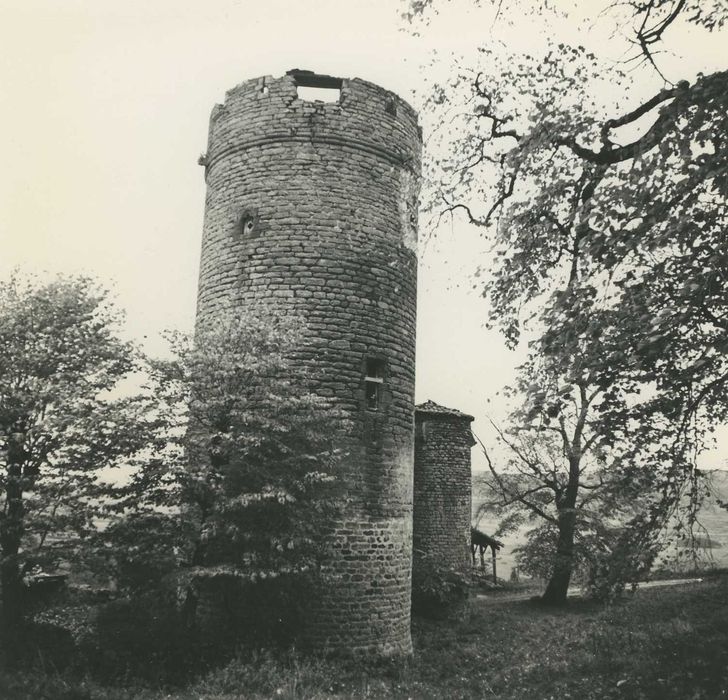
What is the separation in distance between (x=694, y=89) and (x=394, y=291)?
7740mm

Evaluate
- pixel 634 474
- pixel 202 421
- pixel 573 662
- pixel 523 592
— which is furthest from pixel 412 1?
pixel 523 592

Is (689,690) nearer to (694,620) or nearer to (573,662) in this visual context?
(573,662)

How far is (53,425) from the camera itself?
10.5 meters

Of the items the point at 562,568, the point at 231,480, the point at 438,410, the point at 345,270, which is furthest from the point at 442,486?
the point at 231,480

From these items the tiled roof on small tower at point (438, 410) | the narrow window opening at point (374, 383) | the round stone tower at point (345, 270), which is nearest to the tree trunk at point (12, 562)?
the round stone tower at point (345, 270)

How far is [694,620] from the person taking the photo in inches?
536

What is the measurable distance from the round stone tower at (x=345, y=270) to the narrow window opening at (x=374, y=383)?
25mm

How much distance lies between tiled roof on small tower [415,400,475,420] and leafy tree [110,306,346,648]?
11.0 metres

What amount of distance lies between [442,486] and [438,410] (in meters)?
2.57

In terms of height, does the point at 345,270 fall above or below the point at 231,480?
above

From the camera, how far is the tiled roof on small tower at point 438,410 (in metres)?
21.4

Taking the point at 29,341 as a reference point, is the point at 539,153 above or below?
above

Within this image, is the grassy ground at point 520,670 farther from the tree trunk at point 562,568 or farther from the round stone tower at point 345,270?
the tree trunk at point 562,568

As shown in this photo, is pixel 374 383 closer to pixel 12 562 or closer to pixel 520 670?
pixel 520 670
